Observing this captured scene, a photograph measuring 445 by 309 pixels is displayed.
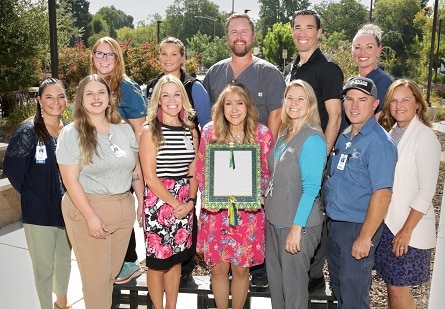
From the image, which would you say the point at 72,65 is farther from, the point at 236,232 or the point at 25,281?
the point at 236,232

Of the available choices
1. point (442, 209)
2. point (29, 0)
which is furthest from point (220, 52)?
point (442, 209)

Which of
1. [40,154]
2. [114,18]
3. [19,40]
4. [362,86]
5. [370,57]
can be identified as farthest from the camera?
[114,18]

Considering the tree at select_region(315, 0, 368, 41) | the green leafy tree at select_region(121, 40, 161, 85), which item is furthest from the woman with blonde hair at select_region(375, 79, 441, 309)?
the tree at select_region(315, 0, 368, 41)

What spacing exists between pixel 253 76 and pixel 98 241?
201 centimetres

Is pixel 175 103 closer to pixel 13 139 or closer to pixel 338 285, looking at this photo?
pixel 13 139

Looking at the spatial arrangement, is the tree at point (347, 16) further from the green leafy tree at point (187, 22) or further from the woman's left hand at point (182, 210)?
the woman's left hand at point (182, 210)

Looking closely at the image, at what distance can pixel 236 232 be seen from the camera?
3695mm

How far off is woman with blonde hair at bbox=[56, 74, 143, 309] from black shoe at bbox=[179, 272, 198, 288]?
0.78 meters

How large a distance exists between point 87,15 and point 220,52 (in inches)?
2208

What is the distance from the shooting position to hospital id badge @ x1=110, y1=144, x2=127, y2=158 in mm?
3510

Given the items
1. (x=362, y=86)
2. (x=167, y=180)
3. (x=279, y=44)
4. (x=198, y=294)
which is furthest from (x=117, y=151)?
(x=279, y=44)

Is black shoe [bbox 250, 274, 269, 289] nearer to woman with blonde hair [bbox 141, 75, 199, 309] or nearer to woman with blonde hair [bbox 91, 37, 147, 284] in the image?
woman with blonde hair [bbox 141, 75, 199, 309]

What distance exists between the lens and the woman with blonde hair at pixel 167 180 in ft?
12.0

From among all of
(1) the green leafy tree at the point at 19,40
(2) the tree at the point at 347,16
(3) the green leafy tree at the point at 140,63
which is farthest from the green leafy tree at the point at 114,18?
(1) the green leafy tree at the point at 19,40
